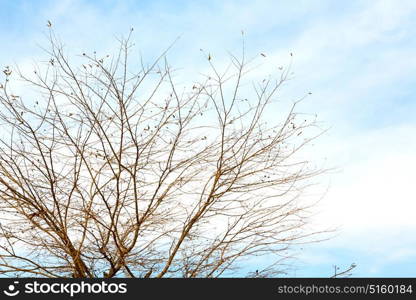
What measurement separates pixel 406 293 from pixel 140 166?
2680 millimetres

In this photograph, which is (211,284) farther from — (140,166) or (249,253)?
(140,166)

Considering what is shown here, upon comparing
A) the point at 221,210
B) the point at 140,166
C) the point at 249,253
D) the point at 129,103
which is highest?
the point at 129,103

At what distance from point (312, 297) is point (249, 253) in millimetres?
998

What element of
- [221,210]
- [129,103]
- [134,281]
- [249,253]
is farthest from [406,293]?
[129,103]

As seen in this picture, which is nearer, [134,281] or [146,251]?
[134,281]

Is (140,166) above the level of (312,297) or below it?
above

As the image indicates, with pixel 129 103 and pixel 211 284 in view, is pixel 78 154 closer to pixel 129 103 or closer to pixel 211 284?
pixel 129 103

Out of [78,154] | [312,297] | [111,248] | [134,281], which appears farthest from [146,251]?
[312,297]

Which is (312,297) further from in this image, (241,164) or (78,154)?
(78,154)

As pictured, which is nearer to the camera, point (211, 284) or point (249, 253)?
point (211, 284)

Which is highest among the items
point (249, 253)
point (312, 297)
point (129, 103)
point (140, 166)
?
point (129, 103)

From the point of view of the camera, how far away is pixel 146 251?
5.40 m

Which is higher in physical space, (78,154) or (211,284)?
(78,154)

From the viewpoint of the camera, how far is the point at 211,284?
15.0ft
